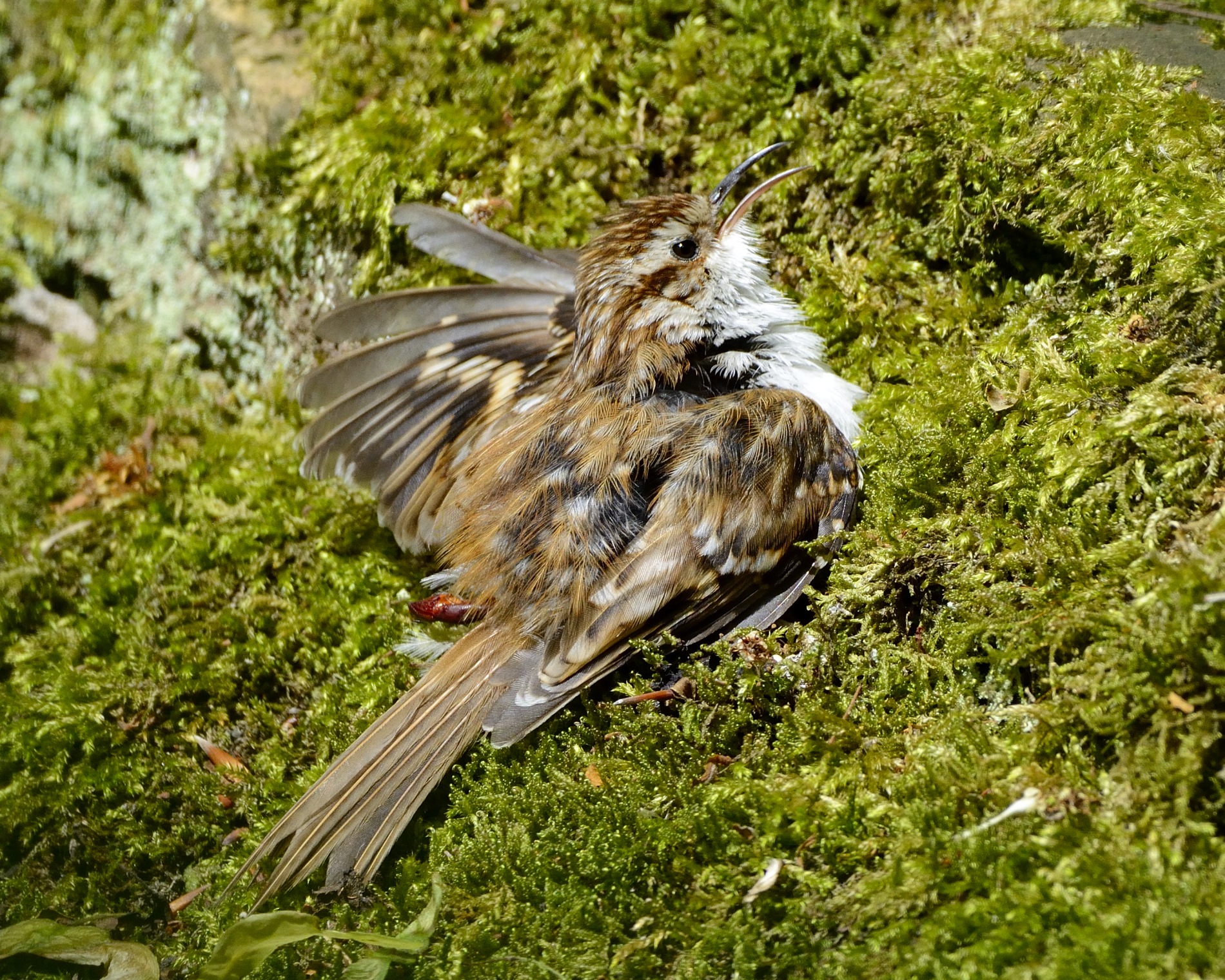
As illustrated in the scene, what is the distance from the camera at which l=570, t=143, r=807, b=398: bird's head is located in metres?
3.27

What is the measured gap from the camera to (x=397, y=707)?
2.83m

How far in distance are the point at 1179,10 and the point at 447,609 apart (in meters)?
3.46

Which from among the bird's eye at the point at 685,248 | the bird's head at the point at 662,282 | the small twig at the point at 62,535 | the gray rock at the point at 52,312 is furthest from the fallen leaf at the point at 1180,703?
the gray rock at the point at 52,312

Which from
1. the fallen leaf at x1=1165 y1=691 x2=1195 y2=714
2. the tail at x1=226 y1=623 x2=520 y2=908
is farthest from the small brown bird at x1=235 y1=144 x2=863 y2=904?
the fallen leaf at x1=1165 y1=691 x2=1195 y2=714

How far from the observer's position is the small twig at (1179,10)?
131 inches

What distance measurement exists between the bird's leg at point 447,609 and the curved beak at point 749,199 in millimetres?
1665

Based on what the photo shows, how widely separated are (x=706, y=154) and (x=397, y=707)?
2.51 meters

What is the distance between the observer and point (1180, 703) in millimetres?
2025

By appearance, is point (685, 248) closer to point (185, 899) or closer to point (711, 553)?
point (711, 553)

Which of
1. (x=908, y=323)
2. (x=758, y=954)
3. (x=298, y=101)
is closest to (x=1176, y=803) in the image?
(x=758, y=954)

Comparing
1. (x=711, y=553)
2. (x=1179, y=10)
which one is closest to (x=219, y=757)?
(x=711, y=553)

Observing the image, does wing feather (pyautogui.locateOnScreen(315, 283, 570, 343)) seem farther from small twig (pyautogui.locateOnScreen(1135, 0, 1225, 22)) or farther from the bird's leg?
small twig (pyautogui.locateOnScreen(1135, 0, 1225, 22))

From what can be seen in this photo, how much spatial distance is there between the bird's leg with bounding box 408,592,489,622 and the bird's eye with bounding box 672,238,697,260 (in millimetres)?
1477

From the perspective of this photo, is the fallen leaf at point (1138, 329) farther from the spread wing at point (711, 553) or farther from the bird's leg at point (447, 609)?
the bird's leg at point (447, 609)
